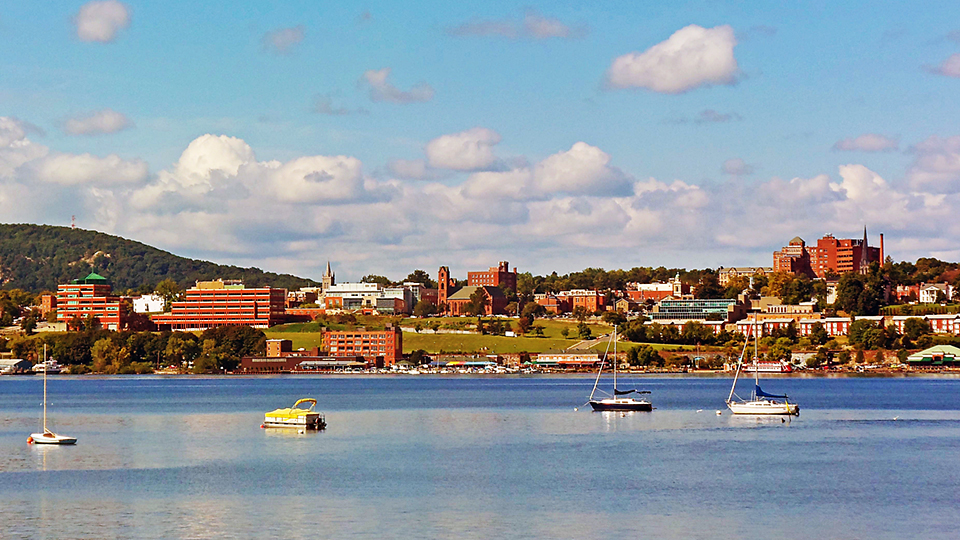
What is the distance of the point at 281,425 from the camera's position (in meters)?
77.1

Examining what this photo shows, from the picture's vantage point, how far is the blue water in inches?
1522

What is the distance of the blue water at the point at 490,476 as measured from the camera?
38656mm

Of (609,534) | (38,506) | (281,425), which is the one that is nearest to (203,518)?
(38,506)

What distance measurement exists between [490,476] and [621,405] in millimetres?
42105

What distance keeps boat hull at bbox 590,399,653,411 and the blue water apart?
1758mm

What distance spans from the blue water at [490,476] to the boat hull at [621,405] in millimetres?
1758

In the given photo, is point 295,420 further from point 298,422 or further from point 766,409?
point 766,409

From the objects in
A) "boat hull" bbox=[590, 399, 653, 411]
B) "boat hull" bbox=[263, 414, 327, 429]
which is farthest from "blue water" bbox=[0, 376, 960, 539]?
"boat hull" bbox=[590, 399, 653, 411]

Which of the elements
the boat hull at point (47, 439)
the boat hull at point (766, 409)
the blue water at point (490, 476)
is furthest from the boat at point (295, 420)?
the boat hull at point (766, 409)

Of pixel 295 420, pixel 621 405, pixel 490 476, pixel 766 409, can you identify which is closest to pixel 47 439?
pixel 295 420

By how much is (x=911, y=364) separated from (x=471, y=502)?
163 meters

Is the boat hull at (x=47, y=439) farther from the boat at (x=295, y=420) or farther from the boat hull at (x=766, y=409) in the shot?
the boat hull at (x=766, y=409)

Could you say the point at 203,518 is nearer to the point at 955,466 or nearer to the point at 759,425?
the point at 955,466

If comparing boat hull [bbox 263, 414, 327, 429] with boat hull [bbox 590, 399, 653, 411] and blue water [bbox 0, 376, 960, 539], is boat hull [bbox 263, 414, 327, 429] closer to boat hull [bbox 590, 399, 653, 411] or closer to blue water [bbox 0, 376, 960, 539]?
blue water [bbox 0, 376, 960, 539]
